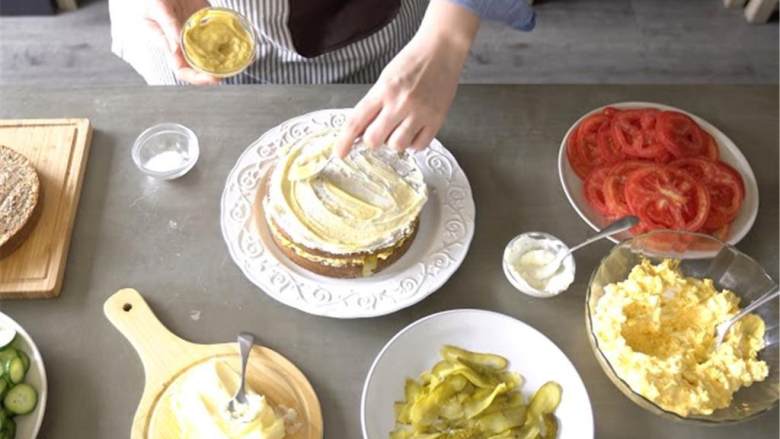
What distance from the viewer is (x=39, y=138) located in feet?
5.18

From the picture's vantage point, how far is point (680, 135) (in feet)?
5.14

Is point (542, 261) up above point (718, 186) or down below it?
below

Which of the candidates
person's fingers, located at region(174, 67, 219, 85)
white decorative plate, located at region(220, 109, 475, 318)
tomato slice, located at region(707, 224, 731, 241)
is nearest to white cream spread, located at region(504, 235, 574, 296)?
white decorative plate, located at region(220, 109, 475, 318)

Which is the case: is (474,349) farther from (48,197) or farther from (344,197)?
(48,197)

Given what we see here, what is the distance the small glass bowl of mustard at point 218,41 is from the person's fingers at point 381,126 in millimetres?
385

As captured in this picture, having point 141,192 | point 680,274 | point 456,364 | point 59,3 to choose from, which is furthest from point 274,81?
point 59,3

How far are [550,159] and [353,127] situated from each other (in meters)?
0.51

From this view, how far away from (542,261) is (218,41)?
2.78 feet

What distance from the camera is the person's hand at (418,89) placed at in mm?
1358

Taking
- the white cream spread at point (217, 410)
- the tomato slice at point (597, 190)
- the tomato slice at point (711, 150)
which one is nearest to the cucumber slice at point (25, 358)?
the white cream spread at point (217, 410)

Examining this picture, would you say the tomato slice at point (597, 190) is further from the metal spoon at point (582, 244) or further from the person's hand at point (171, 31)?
the person's hand at point (171, 31)

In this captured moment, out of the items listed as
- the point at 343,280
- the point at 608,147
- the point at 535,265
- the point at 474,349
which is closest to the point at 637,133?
the point at 608,147

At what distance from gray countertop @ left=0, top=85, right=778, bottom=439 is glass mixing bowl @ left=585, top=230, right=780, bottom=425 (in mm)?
80

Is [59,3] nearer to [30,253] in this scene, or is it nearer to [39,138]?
[39,138]
